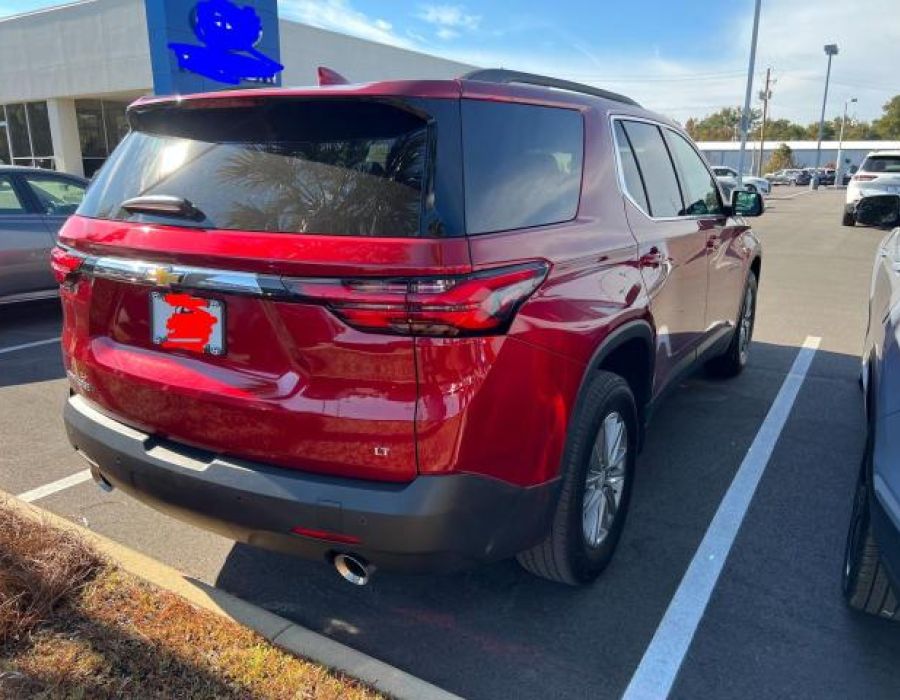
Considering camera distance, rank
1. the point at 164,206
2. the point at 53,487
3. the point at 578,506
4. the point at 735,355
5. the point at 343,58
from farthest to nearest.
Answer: the point at 343,58 → the point at 735,355 → the point at 53,487 → the point at 578,506 → the point at 164,206

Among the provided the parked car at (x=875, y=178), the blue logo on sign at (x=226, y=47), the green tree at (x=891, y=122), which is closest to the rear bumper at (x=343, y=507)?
the blue logo on sign at (x=226, y=47)

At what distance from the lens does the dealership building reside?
19.5 metres

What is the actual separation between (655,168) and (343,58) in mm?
21831

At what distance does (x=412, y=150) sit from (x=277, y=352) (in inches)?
28.4

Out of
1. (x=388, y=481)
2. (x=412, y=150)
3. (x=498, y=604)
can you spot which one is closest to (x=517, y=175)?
(x=412, y=150)

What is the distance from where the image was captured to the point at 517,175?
2.43 metres

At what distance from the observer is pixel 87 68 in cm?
2053

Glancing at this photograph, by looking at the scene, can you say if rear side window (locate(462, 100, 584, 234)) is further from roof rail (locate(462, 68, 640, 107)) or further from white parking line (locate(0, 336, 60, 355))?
white parking line (locate(0, 336, 60, 355))

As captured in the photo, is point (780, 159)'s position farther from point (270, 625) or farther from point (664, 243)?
point (270, 625)

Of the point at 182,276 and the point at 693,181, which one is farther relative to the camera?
the point at 693,181

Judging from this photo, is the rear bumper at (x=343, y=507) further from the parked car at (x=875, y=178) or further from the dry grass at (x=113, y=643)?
the parked car at (x=875, y=178)

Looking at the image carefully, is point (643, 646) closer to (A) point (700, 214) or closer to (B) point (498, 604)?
(B) point (498, 604)

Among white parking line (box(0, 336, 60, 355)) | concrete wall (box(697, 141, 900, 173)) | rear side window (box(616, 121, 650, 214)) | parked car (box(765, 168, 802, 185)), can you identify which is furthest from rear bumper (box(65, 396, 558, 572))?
concrete wall (box(697, 141, 900, 173))

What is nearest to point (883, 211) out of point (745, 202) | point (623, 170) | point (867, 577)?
→ point (745, 202)
